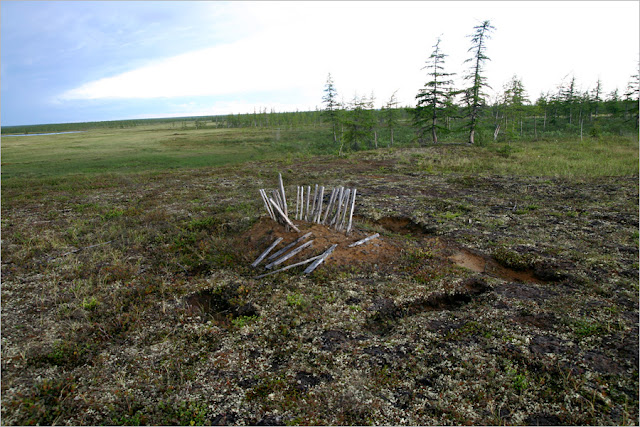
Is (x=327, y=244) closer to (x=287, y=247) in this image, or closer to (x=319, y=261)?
(x=319, y=261)

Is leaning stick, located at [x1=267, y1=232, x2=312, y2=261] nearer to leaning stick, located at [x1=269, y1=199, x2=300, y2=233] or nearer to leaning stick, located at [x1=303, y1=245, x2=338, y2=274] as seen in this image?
leaning stick, located at [x1=269, y1=199, x2=300, y2=233]

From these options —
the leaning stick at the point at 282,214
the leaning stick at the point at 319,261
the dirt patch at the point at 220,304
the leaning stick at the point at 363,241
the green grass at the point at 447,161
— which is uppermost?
the green grass at the point at 447,161

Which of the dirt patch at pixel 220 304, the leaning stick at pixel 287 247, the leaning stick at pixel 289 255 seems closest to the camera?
the dirt patch at pixel 220 304

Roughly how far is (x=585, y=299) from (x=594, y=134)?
40.7 m

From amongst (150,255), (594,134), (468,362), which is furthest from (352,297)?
(594,134)

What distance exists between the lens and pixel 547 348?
16.3 ft

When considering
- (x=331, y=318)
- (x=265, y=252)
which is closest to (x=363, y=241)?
(x=265, y=252)

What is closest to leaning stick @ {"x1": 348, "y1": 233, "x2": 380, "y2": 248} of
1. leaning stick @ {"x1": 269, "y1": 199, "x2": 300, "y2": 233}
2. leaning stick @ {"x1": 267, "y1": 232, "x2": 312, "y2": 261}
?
leaning stick @ {"x1": 267, "y1": 232, "x2": 312, "y2": 261}

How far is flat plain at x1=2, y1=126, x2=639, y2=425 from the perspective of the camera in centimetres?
418

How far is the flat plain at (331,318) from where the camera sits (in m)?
4.18

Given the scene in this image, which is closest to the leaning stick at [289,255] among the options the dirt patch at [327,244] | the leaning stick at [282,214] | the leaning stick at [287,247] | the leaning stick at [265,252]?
the dirt patch at [327,244]

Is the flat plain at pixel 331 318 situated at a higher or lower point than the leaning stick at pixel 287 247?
lower

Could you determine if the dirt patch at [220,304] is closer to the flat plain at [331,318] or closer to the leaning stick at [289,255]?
the flat plain at [331,318]

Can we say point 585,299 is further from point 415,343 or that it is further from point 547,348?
point 415,343
